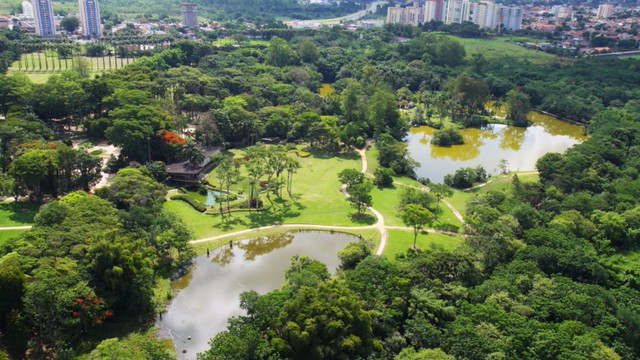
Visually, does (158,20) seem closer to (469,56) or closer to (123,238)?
(469,56)

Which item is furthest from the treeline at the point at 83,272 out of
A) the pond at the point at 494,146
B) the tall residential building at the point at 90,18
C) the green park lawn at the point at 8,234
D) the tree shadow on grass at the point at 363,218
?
the tall residential building at the point at 90,18

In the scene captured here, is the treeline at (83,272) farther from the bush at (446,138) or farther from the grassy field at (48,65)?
the grassy field at (48,65)

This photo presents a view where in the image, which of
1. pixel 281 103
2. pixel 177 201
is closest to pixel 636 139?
pixel 281 103

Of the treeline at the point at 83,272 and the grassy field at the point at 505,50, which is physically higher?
the grassy field at the point at 505,50

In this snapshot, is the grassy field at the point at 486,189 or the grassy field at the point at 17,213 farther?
the grassy field at the point at 486,189

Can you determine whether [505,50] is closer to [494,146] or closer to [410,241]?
[494,146]

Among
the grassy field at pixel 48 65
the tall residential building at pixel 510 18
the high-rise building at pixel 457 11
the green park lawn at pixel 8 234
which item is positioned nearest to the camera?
the green park lawn at pixel 8 234

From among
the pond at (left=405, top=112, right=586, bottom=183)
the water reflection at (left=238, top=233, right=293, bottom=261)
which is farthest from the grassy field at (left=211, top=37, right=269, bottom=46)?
the water reflection at (left=238, top=233, right=293, bottom=261)
